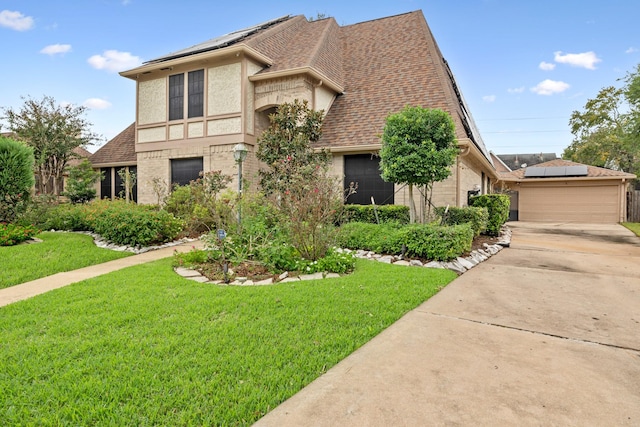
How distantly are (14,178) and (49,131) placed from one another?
762cm

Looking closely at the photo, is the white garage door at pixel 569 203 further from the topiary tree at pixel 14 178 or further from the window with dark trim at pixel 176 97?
the topiary tree at pixel 14 178

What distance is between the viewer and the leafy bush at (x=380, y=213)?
9166 millimetres

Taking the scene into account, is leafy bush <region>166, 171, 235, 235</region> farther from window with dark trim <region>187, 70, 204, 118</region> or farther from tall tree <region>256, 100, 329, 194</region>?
window with dark trim <region>187, 70, 204, 118</region>

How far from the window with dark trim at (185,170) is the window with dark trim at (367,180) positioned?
5.39 m

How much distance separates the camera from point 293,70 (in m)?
10.9

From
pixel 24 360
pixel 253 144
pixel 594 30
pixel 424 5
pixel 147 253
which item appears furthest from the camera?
pixel 424 5

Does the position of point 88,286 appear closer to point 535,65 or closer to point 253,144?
point 253,144

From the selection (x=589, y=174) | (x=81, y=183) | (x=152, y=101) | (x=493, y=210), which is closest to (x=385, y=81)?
(x=493, y=210)

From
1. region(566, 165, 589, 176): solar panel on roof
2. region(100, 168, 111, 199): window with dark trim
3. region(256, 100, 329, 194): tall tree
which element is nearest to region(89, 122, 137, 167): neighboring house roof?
region(100, 168, 111, 199): window with dark trim

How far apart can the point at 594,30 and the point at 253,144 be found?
13.3 metres

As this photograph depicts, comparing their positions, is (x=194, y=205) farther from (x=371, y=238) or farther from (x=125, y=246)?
(x=371, y=238)

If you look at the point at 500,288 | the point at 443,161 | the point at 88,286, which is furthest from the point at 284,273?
the point at 443,161

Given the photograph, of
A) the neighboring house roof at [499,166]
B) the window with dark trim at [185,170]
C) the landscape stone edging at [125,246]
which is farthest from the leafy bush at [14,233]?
the neighboring house roof at [499,166]

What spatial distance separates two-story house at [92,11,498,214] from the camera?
35.4ft
